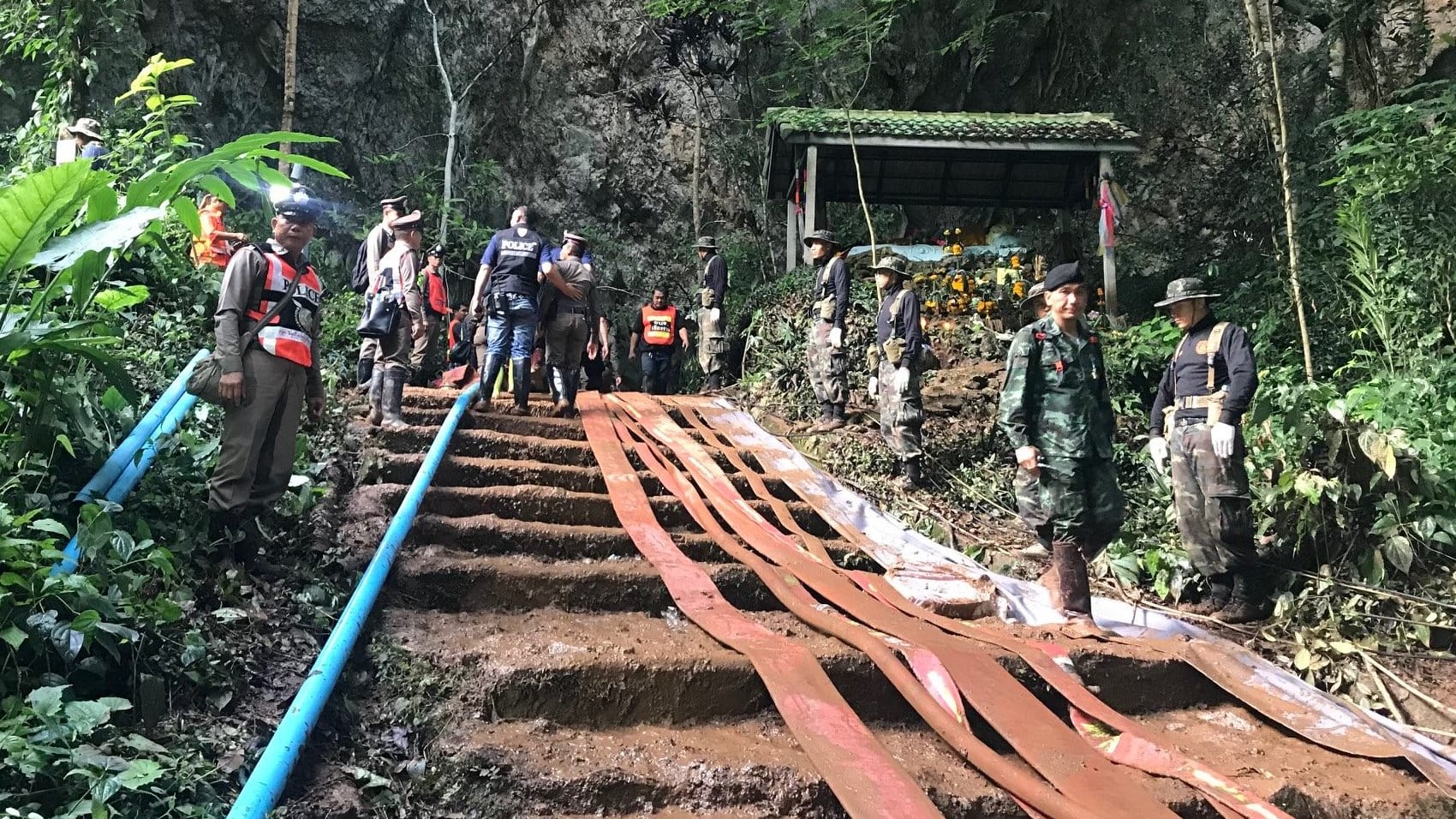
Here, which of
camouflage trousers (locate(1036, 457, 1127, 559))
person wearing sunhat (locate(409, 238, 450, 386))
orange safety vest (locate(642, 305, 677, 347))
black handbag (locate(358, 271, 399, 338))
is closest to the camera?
camouflage trousers (locate(1036, 457, 1127, 559))

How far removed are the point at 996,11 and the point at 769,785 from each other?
18.2m

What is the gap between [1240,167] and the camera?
1526cm

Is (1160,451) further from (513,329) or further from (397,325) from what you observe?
(397,325)

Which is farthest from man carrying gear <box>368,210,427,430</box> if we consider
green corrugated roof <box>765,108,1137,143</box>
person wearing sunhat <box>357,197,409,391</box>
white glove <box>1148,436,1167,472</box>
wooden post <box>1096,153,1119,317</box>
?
wooden post <box>1096,153,1119,317</box>

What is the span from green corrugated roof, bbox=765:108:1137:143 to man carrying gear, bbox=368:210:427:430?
21.9ft

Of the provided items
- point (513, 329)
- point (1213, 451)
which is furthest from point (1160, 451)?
point (513, 329)

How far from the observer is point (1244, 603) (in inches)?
182

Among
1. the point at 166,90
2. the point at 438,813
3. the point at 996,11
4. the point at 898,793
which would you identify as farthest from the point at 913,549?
the point at 996,11

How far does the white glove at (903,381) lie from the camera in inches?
273

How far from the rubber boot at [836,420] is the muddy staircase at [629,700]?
11.3 feet

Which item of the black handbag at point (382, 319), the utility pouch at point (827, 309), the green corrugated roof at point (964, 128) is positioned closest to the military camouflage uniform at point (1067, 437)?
the utility pouch at point (827, 309)

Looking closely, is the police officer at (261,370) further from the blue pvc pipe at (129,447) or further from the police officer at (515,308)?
the police officer at (515,308)

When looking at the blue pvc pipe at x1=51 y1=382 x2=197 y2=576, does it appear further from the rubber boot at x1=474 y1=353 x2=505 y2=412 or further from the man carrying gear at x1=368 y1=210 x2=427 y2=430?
the rubber boot at x1=474 y1=353 x2=505 y2=412

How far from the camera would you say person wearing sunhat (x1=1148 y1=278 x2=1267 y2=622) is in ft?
14.7
